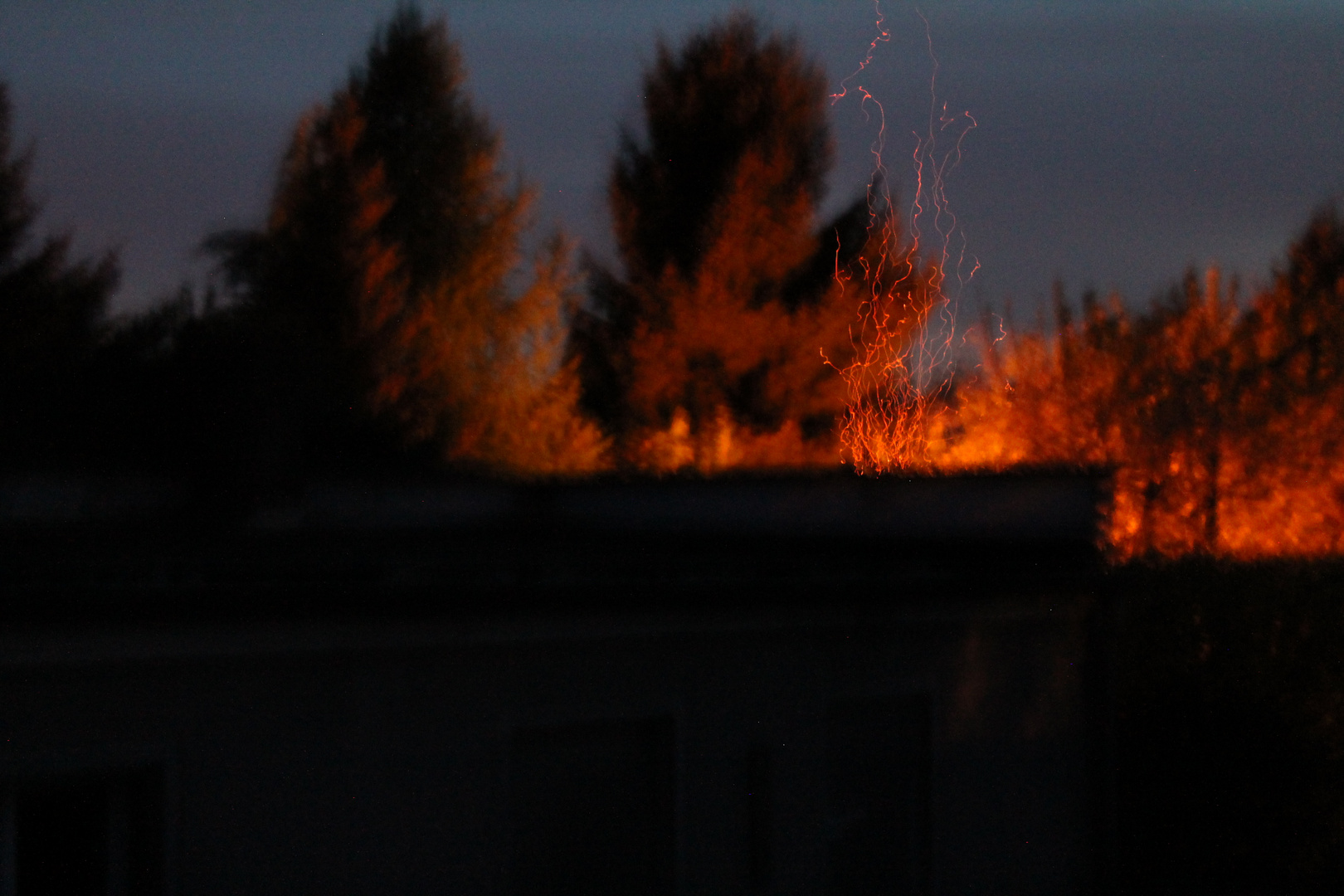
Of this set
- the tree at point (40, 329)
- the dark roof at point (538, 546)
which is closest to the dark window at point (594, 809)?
the dark roof at point (538, 546)

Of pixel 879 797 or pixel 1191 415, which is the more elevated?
pixel 1191 415

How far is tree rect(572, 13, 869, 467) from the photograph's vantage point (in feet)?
100

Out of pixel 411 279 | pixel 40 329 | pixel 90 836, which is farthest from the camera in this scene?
pixel 411 279

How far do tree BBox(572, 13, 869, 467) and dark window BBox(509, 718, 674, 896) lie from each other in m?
21.5

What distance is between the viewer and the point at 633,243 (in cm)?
3183

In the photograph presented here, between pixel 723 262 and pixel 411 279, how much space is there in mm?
7633

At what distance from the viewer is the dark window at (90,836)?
5.91m

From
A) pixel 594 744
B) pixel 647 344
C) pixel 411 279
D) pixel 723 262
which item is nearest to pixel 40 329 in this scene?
pixel 411 279

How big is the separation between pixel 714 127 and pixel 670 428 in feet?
26.6

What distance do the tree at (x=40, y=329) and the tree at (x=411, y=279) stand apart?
3.01m

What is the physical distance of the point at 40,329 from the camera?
73.1 ft

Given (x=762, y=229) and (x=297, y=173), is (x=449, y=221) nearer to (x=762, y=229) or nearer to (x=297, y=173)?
(x=297, y=173)

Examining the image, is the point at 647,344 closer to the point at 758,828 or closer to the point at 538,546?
the point at 538,546

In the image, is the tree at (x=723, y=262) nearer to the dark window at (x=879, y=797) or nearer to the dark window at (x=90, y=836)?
the dark window at (x=879, y=797)
